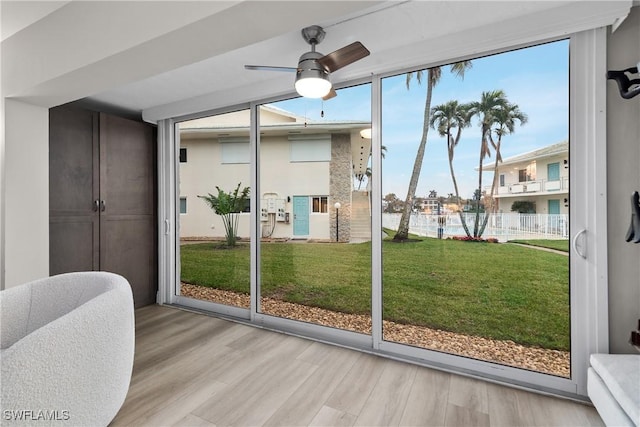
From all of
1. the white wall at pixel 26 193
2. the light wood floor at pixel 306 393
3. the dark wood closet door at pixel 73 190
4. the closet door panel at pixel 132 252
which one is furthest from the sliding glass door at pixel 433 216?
the white wall at pixel 26 193

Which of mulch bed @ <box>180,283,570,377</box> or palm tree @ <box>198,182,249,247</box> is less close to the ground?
palm tree @ <box>198,182,249,247</box>

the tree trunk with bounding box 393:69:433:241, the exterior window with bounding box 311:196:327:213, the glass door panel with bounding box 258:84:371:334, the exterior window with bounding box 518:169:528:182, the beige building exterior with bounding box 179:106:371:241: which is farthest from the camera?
the exterior window with bounding box 311:196:327:213

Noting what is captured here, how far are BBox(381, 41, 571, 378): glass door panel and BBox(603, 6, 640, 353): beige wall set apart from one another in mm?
217

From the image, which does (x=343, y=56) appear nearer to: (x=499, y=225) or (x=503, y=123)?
(x=503, y=123)

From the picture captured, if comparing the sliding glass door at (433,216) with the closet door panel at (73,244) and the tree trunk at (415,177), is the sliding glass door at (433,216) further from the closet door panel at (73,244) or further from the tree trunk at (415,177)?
the closet door panel at (73,244)

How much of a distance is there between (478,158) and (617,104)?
785 millimetres

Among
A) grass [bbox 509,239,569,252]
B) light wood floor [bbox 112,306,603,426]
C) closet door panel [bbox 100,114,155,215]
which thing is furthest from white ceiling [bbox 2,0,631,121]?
light wood floor [bbox 112,306,603,426]

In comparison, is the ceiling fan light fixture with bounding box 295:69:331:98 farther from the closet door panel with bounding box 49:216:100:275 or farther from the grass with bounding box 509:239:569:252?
the closet door panel with bounding box 49:216:100:275

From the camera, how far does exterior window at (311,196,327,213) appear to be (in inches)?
116

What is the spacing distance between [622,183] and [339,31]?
6.56 ft

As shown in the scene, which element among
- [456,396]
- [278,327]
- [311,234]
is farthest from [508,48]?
[278,327]

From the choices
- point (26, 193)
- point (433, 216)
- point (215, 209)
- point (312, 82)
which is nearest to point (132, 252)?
point (215, 209)

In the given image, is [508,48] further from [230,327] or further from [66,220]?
[66,220]

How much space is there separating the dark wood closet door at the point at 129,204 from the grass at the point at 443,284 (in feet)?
4.69
